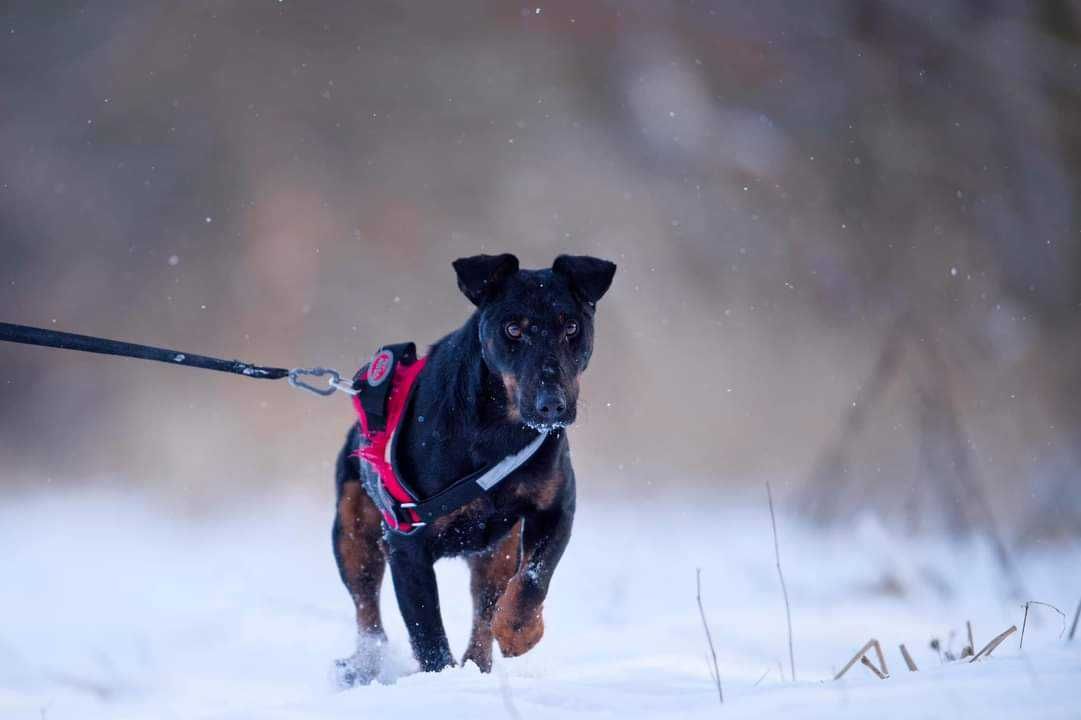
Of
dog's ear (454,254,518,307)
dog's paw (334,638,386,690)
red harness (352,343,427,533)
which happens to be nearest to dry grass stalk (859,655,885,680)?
red harness (352,343,427,533)

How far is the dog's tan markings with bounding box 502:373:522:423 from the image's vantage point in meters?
3.16

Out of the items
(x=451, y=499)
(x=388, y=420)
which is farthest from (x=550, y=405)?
(x=388, y=420)

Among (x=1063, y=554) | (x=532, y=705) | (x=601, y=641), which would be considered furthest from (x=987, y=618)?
(x=532, y=705)

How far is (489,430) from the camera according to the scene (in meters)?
3.26

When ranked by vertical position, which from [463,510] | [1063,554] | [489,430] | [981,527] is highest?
[489,430]

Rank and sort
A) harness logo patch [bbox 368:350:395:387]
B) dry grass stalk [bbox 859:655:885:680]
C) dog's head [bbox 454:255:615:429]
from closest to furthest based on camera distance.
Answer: dry grass stalk [bbox 859:655:885:680] < dog's head [bbox 454:255:615:429] < harness logo patch [bbox 368:350:395:387]

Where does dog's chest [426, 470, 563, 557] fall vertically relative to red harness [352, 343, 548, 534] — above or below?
below

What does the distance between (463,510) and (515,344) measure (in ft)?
1.93

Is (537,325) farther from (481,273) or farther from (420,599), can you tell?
(420,599)

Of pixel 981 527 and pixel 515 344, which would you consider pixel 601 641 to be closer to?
pixel 515 344

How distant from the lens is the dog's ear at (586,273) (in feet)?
11.3

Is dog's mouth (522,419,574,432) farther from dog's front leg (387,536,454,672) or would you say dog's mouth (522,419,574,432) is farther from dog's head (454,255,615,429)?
dog's front leg (387,536,454,672)

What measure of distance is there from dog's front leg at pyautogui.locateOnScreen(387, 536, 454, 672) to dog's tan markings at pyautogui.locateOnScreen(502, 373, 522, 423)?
54 centimetres

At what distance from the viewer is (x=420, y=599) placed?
337 centimetres
